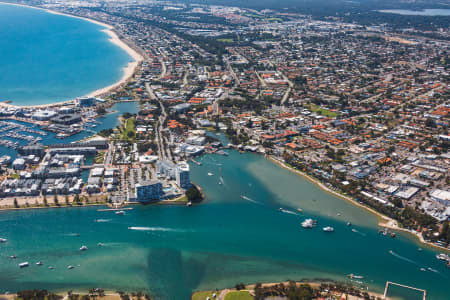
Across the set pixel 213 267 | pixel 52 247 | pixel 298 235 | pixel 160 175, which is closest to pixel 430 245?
pixel 298 235

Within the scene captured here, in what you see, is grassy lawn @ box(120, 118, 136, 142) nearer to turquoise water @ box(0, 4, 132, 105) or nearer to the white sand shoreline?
the white sand shoreline

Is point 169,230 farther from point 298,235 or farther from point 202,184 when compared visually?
point 298,235

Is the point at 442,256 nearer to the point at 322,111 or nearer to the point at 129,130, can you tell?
the point at 322,111

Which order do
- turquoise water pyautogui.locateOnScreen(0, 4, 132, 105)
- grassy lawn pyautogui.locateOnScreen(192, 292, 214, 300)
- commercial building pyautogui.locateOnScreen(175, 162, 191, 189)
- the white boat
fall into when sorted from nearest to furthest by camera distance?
grassy lawn pyautogui.locateOnScreen(192, 292, 214, 300)
the white boat
commercial building pyautogui.locateOnScreen(175, 162, 191, 189)
turquoise water pyautogui.locateOnScreen(0, 4, 132, 105)

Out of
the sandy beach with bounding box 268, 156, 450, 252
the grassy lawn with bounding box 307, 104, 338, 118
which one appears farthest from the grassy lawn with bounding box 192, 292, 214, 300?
the grassy lawn with bounding box 307, 104, 338, 118

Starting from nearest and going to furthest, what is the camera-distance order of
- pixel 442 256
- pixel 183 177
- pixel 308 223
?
pixel 442 256, pixel 308 223, pixel 183 177

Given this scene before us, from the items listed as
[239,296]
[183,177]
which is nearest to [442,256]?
[239,296]
